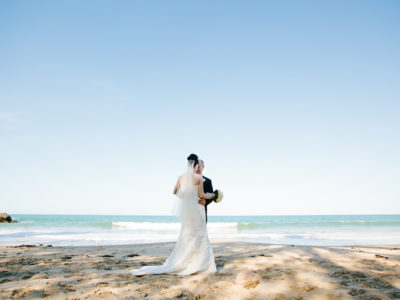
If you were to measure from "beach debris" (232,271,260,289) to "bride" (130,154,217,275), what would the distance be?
76cm

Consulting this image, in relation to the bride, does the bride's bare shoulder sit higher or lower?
higher

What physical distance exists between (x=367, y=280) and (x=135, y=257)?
5354 mm

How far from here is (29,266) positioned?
243 inches

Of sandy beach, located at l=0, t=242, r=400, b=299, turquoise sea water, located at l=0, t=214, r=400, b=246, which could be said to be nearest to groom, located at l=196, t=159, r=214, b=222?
sandy beach, located at l=0, t=242, r=400, b=299

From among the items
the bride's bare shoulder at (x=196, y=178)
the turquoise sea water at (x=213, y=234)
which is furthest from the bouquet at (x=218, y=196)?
the turquoise sea water at (x=213, y=234)

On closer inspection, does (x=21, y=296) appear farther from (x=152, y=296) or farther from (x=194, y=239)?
(x=194, y=239)

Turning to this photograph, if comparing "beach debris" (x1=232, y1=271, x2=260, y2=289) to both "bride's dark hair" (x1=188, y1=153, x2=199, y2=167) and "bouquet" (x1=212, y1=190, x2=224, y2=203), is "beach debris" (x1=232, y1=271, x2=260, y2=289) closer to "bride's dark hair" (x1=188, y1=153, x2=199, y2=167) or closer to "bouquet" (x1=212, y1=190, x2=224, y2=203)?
"bouquet" (x1=212, y1=190, x2=224, y2=203)

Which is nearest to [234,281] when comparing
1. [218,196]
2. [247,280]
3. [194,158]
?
[247,280]

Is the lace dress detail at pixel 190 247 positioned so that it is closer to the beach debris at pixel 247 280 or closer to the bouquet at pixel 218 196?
the bouquet at pixel 218 196

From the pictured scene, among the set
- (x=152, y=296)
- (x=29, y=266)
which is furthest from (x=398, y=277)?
(x=29, y=266)

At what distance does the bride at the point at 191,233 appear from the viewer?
5.11m

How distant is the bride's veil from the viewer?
17.5 ft

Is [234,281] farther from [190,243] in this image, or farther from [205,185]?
[205,185]

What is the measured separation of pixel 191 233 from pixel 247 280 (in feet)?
4.77
